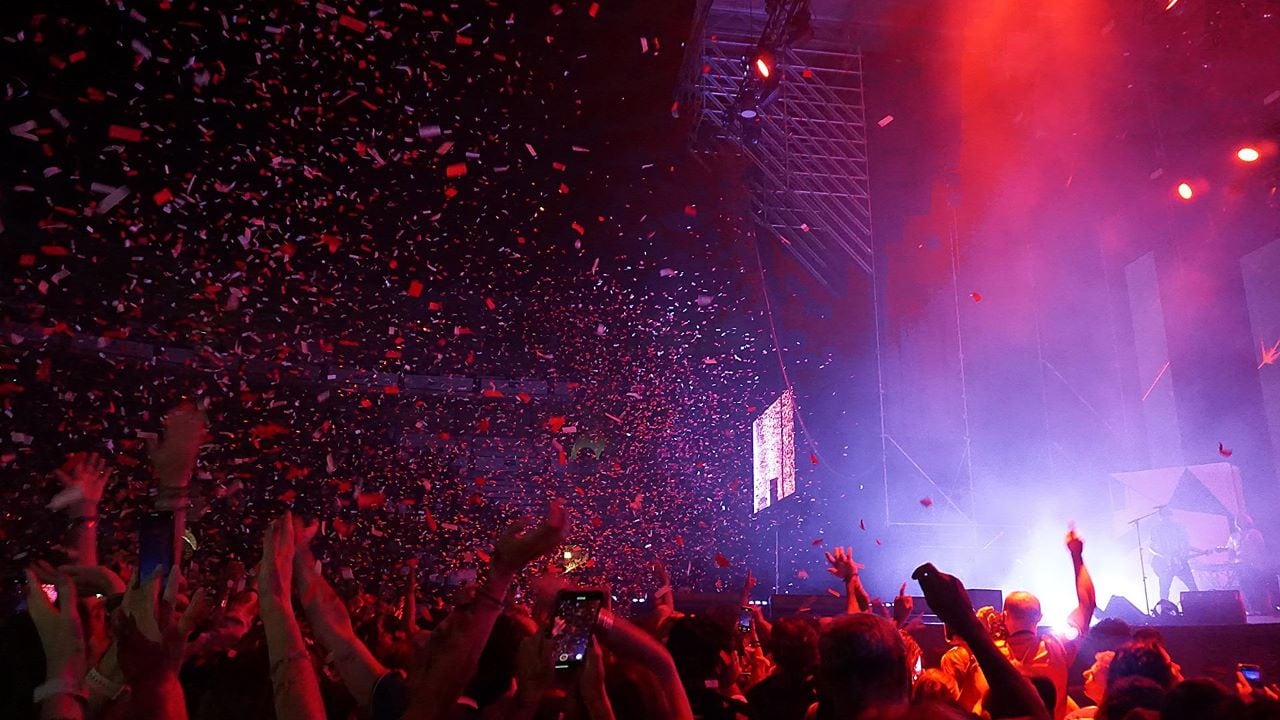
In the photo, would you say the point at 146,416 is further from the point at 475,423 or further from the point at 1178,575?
the point at 1178,575

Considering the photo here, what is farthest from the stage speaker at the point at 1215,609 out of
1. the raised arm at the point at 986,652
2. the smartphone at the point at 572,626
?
the smartphone at the point at 572,626

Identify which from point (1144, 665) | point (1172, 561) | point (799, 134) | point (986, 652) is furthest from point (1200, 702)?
point (799, 134)

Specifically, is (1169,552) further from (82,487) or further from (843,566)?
(82,487)

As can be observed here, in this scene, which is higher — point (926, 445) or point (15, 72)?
point (15, 72)

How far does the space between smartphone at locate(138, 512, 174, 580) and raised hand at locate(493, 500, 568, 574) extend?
154 cm

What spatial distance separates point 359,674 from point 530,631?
439 millimetres

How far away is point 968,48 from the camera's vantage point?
12352 mm

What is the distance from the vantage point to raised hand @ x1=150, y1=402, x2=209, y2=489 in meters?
2.81

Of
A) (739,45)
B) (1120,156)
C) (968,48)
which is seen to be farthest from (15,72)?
(1120,156)

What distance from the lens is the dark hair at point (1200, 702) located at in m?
1.71

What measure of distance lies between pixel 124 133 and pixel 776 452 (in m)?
9.29

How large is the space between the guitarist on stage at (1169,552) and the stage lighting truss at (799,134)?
16.9 ft

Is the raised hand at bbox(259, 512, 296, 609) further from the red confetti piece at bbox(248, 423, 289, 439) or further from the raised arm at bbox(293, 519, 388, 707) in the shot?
the red confetti piece at bbox(248, 423, 289, 439)

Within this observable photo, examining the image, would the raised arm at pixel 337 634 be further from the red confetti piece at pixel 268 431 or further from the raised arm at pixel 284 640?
the red confetti piece at pixel 268 431
